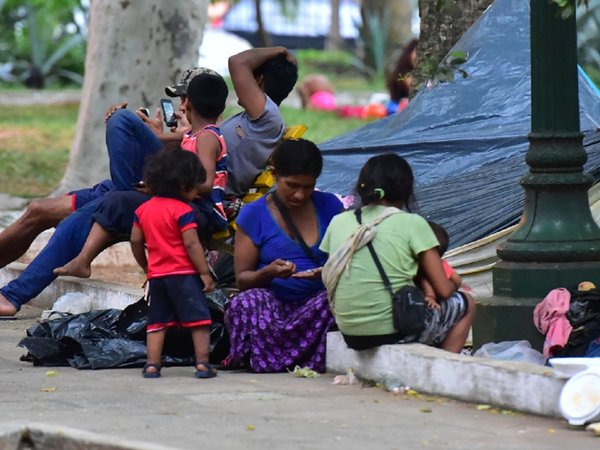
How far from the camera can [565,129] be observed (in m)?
6.82

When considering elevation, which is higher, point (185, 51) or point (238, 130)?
point (185, 51)

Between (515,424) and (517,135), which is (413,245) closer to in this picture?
(515,424)

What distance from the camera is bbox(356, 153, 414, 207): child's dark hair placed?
6.49 m

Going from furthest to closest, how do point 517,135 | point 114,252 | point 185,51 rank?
1. point 185,51
2. point 114,252
3. point 517,135

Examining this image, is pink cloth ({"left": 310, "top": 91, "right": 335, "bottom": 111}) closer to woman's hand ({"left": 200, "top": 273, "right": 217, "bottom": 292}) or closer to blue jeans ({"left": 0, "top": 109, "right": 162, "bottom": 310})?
blue jeans ({"left": 0, "top": 109, "right": 162, "bottom": 310})

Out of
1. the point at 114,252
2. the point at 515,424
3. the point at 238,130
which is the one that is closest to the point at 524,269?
the point at 515,424

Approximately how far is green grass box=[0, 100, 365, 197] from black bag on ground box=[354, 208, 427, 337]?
8228 millimetres

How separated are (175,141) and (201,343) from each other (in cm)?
171

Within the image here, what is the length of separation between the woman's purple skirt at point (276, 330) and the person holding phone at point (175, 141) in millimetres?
1259

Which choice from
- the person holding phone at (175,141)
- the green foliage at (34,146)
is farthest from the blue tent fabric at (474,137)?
the green foliage at (34,146)

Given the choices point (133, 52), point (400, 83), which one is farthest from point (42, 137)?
point (133, 52)

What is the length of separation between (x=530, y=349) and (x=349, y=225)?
1.00 m

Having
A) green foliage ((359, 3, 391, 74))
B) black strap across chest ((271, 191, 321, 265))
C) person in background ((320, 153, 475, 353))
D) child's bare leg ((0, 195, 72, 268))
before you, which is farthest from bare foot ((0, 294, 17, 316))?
green foliage ((359, 3, 391, 74))

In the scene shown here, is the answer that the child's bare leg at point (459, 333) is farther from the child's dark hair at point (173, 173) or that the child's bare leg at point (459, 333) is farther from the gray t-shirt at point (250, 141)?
the gray t-shirt at point (250, 141)
